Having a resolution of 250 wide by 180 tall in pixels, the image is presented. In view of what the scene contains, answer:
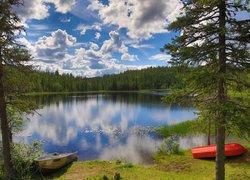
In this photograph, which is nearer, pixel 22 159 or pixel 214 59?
pixel 214 59

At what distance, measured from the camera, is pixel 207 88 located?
40.0 feet

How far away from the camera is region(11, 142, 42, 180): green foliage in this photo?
15.6 m

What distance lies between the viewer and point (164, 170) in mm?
19609

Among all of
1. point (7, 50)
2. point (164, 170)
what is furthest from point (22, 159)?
point (164, 170)

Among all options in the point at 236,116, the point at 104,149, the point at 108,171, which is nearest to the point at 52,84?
the point at 104,149

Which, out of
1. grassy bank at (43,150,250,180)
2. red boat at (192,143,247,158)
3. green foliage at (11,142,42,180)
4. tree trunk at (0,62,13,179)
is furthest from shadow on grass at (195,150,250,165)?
tree trunk at (0,62,13,179)

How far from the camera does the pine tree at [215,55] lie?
10.9 metres

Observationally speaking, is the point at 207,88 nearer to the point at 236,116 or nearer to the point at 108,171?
the point at 236,116

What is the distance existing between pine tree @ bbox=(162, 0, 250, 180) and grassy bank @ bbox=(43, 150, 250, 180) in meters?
6.13

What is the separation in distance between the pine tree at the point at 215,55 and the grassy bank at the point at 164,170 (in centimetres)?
613

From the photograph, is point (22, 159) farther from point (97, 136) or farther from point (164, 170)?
point (97, 136)

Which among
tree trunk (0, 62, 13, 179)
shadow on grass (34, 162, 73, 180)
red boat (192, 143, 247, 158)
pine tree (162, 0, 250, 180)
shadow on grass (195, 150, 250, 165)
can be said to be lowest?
shadow on grass (34, 162, 73, 180)

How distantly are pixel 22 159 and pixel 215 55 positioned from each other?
14644mm

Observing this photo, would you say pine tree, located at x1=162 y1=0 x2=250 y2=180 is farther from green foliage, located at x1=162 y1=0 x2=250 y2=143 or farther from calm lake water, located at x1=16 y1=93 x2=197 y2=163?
calm lake water, located at x1=16 y1=93 x2=197 y2=163
